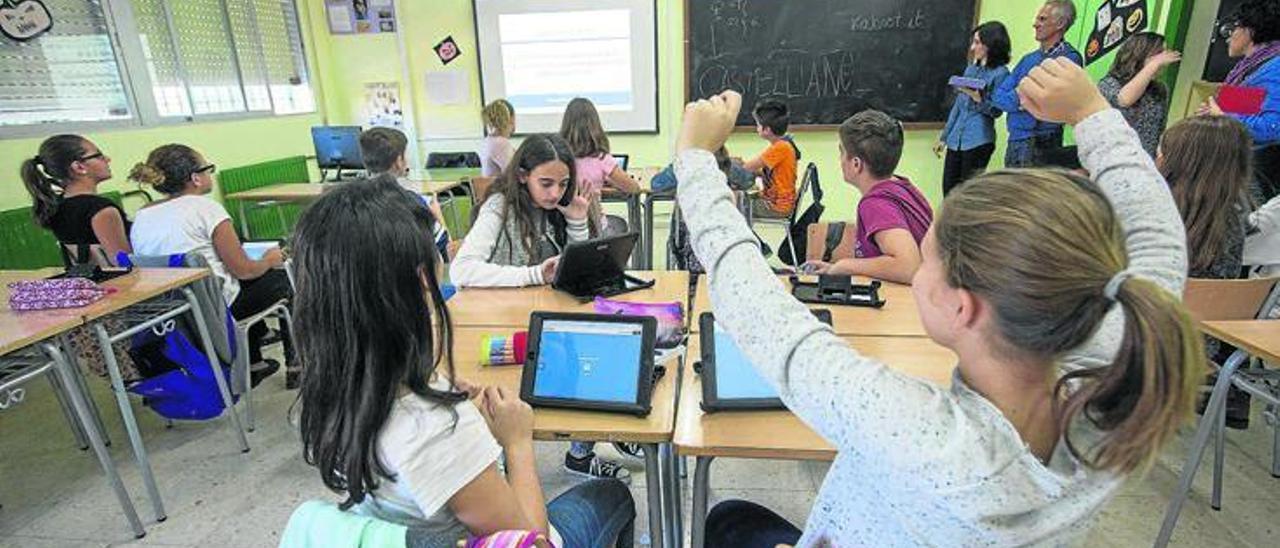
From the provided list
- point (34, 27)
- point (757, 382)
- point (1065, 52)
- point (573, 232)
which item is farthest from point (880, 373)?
point (34, 27)

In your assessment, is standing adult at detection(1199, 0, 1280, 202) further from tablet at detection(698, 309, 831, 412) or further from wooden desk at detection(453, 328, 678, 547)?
wooden desk at detection(453, 328, 678, 547)

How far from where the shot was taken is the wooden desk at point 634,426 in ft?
3.91

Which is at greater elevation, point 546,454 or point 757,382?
point 757,382

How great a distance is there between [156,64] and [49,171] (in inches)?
75.2

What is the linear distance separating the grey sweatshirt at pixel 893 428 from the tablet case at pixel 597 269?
1129mm

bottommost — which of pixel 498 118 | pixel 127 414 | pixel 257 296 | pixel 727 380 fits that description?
pixel 127 414

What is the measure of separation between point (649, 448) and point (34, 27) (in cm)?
409

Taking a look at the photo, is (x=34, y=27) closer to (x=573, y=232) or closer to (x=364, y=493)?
(x=573, y=232)

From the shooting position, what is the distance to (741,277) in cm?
66

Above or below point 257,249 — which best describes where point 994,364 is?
above

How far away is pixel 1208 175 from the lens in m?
1.96

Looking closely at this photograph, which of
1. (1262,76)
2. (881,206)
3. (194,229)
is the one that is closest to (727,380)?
(881,206)

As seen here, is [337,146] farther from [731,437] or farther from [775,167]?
[731,437]

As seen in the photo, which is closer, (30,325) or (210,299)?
(30,325)
